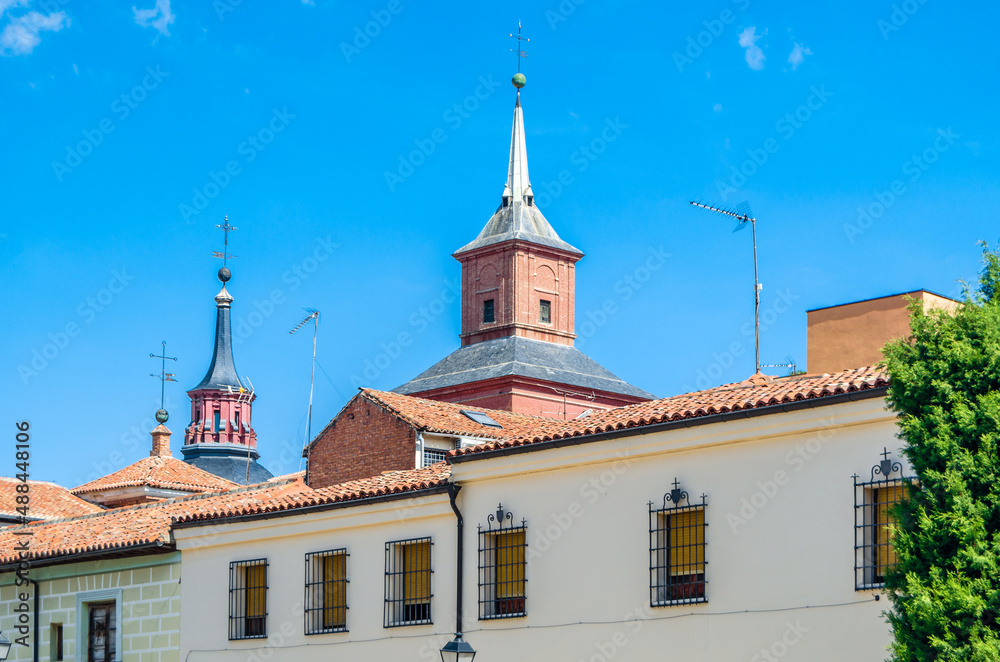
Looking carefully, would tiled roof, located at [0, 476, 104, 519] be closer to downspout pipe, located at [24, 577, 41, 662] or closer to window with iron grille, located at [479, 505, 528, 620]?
downspout pipe, located at [24, 577, 41, 662]

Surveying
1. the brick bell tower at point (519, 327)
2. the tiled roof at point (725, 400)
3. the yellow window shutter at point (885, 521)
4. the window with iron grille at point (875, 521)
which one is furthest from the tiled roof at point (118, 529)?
the brick bell tower at point (519, 327)

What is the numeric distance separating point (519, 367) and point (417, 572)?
39.5 meters

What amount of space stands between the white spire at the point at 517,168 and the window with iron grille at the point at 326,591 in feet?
163

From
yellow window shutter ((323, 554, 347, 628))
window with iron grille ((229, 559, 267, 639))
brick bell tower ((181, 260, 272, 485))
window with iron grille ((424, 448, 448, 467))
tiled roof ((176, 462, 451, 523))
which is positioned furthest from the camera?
brick bell tower ((181, 260, 272, 485))

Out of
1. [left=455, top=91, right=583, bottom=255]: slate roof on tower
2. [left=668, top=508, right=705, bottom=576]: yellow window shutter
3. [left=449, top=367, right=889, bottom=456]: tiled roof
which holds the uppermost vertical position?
[left=455, top=91, right=583, bottom=255]: slate roof on tower

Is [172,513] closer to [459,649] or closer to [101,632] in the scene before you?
[101,632]

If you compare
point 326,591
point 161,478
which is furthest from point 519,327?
point 326,591

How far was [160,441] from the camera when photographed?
54.6 m

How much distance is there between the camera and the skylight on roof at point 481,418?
2877cm

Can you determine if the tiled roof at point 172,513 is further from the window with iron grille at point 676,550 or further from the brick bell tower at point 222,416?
the brick bell tower at point 222,416

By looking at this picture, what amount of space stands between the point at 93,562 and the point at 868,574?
14283mm

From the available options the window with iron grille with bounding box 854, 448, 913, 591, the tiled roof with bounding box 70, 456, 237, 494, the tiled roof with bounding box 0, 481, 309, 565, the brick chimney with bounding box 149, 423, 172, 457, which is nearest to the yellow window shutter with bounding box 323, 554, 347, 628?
the tiled roof with bounding box 0, 481, 309, 565
